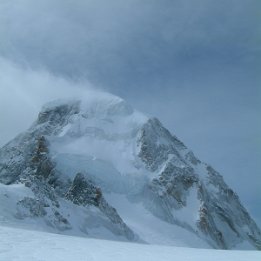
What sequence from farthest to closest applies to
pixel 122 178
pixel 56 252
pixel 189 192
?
pixel 189 192 < pixel 122 178 < pixel 56 252

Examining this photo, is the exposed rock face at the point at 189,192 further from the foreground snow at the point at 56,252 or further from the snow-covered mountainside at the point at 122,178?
the foreground snow at the point at 56,252

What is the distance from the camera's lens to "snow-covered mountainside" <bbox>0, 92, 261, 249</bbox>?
57875mm

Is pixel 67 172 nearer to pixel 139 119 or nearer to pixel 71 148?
pixel 71 148

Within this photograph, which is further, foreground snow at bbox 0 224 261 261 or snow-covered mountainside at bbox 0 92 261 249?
snow-covered mountainside at bbox 0 92 261 249

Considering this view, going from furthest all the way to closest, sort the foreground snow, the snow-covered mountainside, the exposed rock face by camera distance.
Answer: the exposed rock face → the snow-covered mountainside → the foreground snow

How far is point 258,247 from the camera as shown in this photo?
278 feet

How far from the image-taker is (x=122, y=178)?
7212 centimetres

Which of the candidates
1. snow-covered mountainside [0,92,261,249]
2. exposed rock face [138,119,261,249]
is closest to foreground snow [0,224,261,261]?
snow-covered mountainside [0,92,261,249]

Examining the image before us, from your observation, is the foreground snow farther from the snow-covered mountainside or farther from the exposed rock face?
the exposed rock face

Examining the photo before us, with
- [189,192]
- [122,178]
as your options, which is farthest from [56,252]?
[189,192]

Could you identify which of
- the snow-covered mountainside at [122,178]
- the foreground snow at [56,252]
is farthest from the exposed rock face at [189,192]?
the foreground snow at [56,252]

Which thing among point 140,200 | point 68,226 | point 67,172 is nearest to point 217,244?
point 140,200

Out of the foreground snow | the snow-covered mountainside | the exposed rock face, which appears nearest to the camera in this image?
the foreground snow

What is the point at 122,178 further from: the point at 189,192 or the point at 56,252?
the point at 56,252
